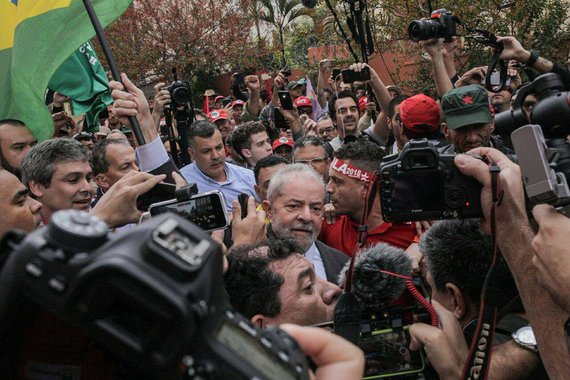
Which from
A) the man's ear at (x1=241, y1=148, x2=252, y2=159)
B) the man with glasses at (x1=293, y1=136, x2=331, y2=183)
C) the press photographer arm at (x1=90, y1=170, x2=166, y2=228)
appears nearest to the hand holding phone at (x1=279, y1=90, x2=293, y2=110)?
the man's ear at (x1=241, y1=148, x2=252, y2=159)

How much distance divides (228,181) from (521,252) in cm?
461

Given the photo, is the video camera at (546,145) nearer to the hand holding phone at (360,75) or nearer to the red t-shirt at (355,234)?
the red t-shirt at (355,234)

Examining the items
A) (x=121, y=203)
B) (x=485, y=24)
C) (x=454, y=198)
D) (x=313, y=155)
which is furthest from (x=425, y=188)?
(x=485, y=24)

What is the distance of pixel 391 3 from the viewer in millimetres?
16844

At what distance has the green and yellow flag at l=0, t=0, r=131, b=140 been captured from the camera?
16.3 feet

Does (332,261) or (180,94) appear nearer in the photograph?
(332,261)

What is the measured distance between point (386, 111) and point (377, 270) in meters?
4.23

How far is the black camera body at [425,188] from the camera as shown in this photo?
2.33m

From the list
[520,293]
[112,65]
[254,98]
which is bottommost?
[254,98]

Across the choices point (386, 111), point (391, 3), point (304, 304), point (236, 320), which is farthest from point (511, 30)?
point (236, 320)

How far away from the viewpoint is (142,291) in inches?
35.9

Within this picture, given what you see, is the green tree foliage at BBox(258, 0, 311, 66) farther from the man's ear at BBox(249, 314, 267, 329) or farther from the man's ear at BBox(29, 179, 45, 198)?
the man's ear at BBox(249, 314, 267, 329)

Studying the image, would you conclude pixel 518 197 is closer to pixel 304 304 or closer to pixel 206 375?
pixel 304 304

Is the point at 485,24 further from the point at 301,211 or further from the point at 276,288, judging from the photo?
the point at 276,288
